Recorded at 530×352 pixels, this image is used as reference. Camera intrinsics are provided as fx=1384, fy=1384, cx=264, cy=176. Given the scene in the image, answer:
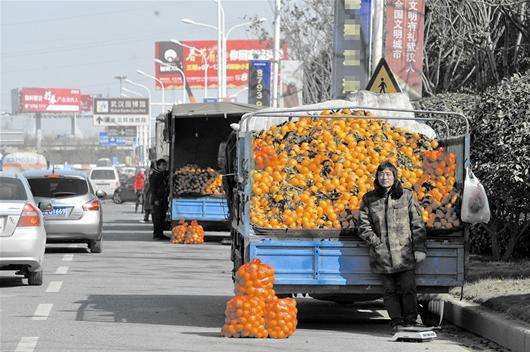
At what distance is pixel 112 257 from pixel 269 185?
12577 mm

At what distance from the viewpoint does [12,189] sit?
19531mm

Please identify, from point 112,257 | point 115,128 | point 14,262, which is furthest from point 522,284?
point 115,128

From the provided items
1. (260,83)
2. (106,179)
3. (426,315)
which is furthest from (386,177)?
(106,179)

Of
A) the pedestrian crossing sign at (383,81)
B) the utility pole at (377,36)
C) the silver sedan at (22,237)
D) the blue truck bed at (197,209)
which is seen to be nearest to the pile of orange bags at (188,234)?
the blue truck bed at (197,209)

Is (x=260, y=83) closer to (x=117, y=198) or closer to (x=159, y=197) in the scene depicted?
(x=117, y=198)

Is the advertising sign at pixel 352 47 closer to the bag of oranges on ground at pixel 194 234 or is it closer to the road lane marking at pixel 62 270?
the road lane marking at pixel 62 270

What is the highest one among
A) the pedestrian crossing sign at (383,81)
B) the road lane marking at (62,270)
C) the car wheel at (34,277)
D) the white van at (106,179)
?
the pedestrian crossing sign at (383,81)

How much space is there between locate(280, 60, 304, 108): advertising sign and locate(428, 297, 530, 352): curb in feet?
114

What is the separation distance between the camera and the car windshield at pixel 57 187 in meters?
27.1

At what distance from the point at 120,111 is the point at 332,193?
145990 mm

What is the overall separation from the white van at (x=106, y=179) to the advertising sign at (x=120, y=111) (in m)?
76.6

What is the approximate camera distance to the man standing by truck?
111ft

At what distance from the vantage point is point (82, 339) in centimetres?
1279

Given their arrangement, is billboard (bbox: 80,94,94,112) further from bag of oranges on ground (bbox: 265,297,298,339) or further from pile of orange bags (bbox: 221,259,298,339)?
bag of oranges on ground (bbox: 265,297,298,339)
